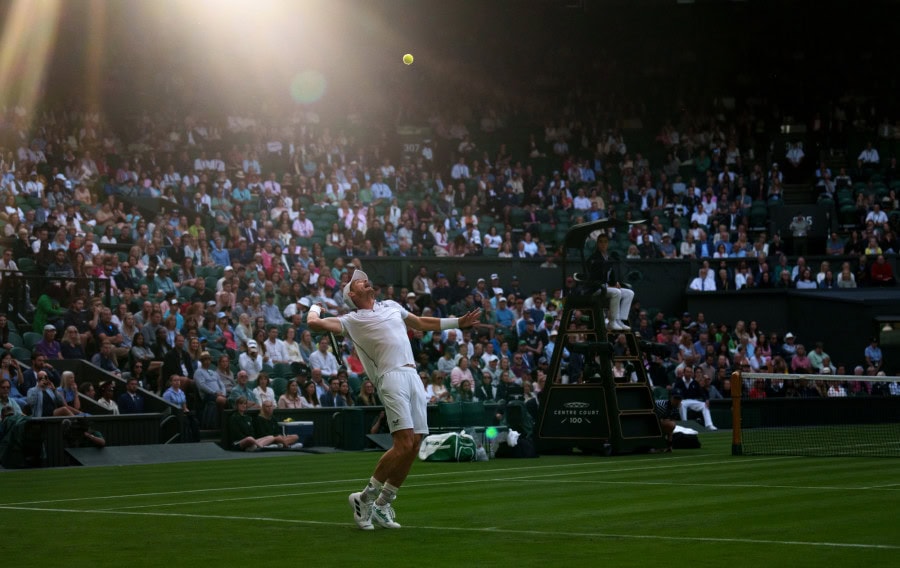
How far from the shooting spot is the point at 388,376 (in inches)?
394

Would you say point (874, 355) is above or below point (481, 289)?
below

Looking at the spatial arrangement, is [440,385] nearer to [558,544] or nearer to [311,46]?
[558,544]

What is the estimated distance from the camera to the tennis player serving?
9781 mm

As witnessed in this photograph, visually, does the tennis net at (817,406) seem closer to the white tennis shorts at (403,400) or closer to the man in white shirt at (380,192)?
the man in white shirt at (380,192)

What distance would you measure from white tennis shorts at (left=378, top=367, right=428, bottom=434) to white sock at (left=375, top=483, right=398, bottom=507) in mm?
440

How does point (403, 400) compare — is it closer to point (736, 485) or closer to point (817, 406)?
point (736, 485)

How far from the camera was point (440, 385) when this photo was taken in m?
25.2

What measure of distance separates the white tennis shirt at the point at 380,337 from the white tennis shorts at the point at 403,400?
10 cm

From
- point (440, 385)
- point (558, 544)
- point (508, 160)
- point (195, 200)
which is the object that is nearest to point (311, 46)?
point (508, 160)

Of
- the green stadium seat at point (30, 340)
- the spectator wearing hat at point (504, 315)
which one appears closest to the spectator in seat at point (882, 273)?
the spectator wearing hat at point (504, 315)

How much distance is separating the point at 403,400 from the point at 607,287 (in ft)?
33.8

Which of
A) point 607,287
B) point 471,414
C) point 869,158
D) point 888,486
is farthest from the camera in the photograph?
point 869,158

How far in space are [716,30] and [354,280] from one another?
123 feet

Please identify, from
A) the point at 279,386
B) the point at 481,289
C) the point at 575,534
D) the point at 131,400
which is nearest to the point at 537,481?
the point at 575,534
